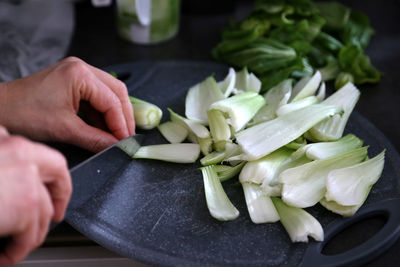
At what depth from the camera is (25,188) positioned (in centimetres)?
64

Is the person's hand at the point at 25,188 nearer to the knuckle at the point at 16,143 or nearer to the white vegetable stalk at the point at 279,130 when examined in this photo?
the knuckle at the point at 16,143

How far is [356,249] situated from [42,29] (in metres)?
1.31

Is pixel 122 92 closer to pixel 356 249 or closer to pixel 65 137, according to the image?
pixel 65 137

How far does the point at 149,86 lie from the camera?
4.48ft

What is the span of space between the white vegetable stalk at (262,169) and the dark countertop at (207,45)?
388 mm

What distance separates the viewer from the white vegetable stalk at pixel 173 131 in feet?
3.83

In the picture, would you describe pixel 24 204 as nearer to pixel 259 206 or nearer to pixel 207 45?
pixel 259 206

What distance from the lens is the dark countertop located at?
138 cm

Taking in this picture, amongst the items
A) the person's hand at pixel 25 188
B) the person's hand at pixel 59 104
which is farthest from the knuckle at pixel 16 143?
the person's hand at pixel 59 104

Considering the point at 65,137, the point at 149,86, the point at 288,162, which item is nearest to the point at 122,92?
the point at 65,137

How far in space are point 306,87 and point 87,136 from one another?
24.5 inches

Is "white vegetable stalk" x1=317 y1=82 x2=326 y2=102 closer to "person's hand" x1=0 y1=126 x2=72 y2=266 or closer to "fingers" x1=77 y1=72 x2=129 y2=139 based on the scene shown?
"fingers" x1=77 y1=72 x2=129 y2=139

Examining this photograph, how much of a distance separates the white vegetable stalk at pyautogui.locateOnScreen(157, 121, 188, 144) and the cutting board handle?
1.40 ft

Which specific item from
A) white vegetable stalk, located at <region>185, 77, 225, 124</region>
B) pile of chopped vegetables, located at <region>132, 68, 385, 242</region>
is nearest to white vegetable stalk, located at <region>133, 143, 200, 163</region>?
pile of chopped vegetables, located at <region>132, 68, 385, 242</region>
